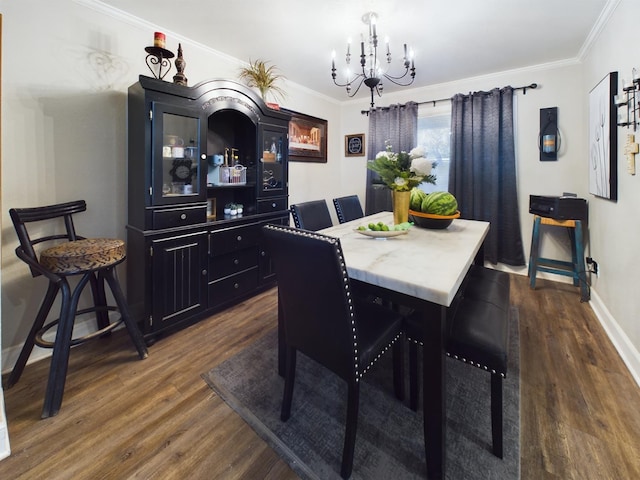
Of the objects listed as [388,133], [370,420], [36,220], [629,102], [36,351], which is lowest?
[370,420]

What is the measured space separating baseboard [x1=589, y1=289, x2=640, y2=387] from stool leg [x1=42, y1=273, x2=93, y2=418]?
308cm

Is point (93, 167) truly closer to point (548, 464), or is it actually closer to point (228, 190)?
point (228, 190)

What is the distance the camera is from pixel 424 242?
5.32 ft

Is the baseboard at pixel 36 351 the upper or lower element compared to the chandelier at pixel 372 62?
lower

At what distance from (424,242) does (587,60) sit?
2.87 meters

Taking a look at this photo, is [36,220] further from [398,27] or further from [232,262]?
[398,27]

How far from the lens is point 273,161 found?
299 cm

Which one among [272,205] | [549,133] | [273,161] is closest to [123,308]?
[272,205]

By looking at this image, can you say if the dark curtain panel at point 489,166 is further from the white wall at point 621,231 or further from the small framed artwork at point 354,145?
the small framed artwork at point 354,145

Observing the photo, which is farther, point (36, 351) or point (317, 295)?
point (36, 351)

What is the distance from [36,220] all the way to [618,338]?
378 centimetres

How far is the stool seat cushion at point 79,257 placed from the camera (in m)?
1.56

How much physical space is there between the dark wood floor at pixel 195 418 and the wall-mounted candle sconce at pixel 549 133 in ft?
6.33

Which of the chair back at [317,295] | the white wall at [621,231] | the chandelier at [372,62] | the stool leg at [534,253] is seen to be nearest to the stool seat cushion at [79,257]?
the chair back at [317,295]
